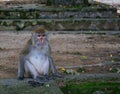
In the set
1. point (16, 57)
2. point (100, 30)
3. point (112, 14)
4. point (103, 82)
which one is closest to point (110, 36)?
point (100, 30)

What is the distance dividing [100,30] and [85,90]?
839 centimetres

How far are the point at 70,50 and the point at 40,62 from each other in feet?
14.1

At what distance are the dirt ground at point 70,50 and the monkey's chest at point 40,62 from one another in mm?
1169

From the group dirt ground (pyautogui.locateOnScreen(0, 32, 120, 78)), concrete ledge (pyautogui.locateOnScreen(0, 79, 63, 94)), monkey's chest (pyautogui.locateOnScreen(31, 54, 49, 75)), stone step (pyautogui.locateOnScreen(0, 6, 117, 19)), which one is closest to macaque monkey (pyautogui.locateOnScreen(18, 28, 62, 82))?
monkey's chest (pyautogui.locateOnScreen(31, 54, 49, 75))

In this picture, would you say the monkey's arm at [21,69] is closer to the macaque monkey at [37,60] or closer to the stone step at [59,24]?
the macaque monkey at [37,60]

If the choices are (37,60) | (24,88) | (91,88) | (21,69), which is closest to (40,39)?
(37,60)

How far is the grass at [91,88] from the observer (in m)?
5.86

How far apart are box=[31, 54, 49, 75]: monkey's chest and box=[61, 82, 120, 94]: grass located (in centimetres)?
39

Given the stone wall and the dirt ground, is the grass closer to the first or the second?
Answer: the dirt ground

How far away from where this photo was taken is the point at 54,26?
13922mm

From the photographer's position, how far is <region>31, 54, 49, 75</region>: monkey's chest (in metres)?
5.94

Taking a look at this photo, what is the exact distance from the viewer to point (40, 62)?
5.95 meters

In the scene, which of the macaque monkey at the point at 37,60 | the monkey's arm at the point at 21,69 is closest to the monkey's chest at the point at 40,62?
the macaque monkey at the point at 37,60

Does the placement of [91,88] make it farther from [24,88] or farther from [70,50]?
[70,50]
